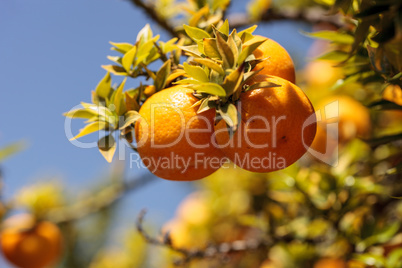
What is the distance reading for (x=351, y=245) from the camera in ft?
4.74

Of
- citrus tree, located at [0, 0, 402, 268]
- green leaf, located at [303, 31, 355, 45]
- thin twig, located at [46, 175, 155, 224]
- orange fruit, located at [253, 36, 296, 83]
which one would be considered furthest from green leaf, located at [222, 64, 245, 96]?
thin twig, located at [46, 175, 155, 224]

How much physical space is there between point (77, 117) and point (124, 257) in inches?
89.5

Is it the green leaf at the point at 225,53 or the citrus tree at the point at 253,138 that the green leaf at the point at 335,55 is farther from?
the green leaf at the point at 225,53

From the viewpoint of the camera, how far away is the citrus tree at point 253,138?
83cm

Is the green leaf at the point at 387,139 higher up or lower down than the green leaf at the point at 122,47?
lower down

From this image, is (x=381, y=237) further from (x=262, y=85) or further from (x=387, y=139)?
(x=262, y=85)

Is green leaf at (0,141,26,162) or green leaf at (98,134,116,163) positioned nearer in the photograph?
green leaf at (98,134,116,163)

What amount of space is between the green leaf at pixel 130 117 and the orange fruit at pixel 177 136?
0.01 m

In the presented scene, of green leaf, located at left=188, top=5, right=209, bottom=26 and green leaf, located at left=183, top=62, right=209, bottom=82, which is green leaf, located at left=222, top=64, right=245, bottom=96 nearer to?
green leaf, located at left=183, top=62, right=209, bottom=82

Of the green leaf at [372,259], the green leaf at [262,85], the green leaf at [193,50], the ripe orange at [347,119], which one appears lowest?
the green leaf at [372,259]

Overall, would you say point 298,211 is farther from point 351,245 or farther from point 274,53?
point 274,53

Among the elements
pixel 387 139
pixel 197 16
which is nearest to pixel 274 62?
pixel 197 16

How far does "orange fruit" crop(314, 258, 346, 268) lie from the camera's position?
155cm

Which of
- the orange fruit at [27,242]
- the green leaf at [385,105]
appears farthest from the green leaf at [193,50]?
the orange fruit at [27,242]
